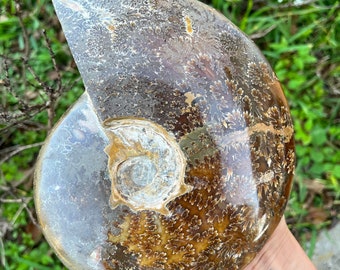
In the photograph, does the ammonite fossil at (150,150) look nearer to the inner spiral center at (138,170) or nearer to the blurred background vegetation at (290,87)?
the inner spiral center at (138,170)

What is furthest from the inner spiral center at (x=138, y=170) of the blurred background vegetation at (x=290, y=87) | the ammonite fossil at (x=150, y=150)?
the blurred background vegetation at (x=290, y=87)

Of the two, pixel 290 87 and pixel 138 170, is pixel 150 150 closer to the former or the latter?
pixel 138 170

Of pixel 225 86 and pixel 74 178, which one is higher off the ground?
pixel 225 86

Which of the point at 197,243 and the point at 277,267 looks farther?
the point at 277,267

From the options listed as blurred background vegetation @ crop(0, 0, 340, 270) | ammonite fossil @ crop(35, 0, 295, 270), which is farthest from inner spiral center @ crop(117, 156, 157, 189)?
blurred background vegetation @ crop(0, 0, 340, 270)

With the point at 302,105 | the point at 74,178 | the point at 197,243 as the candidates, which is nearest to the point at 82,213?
the point at 74,178

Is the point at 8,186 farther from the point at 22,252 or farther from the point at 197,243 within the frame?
the point at 197,243
